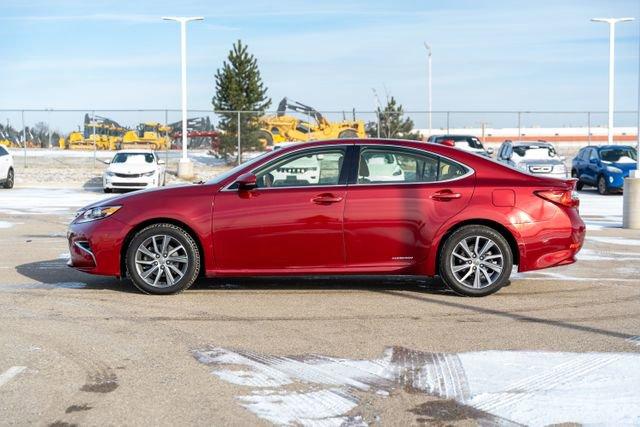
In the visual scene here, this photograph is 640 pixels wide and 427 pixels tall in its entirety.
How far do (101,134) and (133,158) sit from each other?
50.5 ft

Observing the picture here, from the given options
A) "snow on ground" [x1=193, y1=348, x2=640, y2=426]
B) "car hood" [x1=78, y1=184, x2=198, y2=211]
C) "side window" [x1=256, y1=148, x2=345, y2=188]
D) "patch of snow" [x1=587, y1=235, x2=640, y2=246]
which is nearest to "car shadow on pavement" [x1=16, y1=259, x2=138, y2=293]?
"car hood" [x1=78, y1=184, x2=198, y2=211]

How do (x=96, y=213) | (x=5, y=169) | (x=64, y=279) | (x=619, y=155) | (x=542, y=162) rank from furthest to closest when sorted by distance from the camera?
(x=5, y=169) → (x=542, y=162) → (x=619, y=155) → (x=64, y=279) → (x=96, y=213)

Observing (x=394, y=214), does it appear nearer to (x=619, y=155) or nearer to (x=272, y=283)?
(x=272, y=283)

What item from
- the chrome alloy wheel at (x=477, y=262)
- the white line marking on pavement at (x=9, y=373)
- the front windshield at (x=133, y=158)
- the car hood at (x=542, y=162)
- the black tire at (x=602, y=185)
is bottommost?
the white line marking on pavement at (x=9, y=373)

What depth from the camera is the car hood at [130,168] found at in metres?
Answer: 27.8

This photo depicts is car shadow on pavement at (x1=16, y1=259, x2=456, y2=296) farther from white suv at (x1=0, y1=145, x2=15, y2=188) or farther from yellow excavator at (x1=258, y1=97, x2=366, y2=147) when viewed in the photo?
yellow excavator at (x1=258, y1=97, x2=366, y2=147)

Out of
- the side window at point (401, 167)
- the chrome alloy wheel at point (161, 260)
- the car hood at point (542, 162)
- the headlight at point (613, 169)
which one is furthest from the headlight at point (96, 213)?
the car hood at point (542, 162)

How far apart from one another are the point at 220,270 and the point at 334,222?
47.0 inches

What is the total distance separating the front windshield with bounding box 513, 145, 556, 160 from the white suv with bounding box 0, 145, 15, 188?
16574mm

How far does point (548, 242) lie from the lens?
8594 mm

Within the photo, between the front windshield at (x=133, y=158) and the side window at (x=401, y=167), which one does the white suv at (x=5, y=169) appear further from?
the side window at (x=401, y=167)

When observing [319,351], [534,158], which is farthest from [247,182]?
A: [534,158]

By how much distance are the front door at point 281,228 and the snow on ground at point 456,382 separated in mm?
2135

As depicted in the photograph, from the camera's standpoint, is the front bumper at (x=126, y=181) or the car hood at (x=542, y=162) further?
the front bumper at (x=126, y=181)
